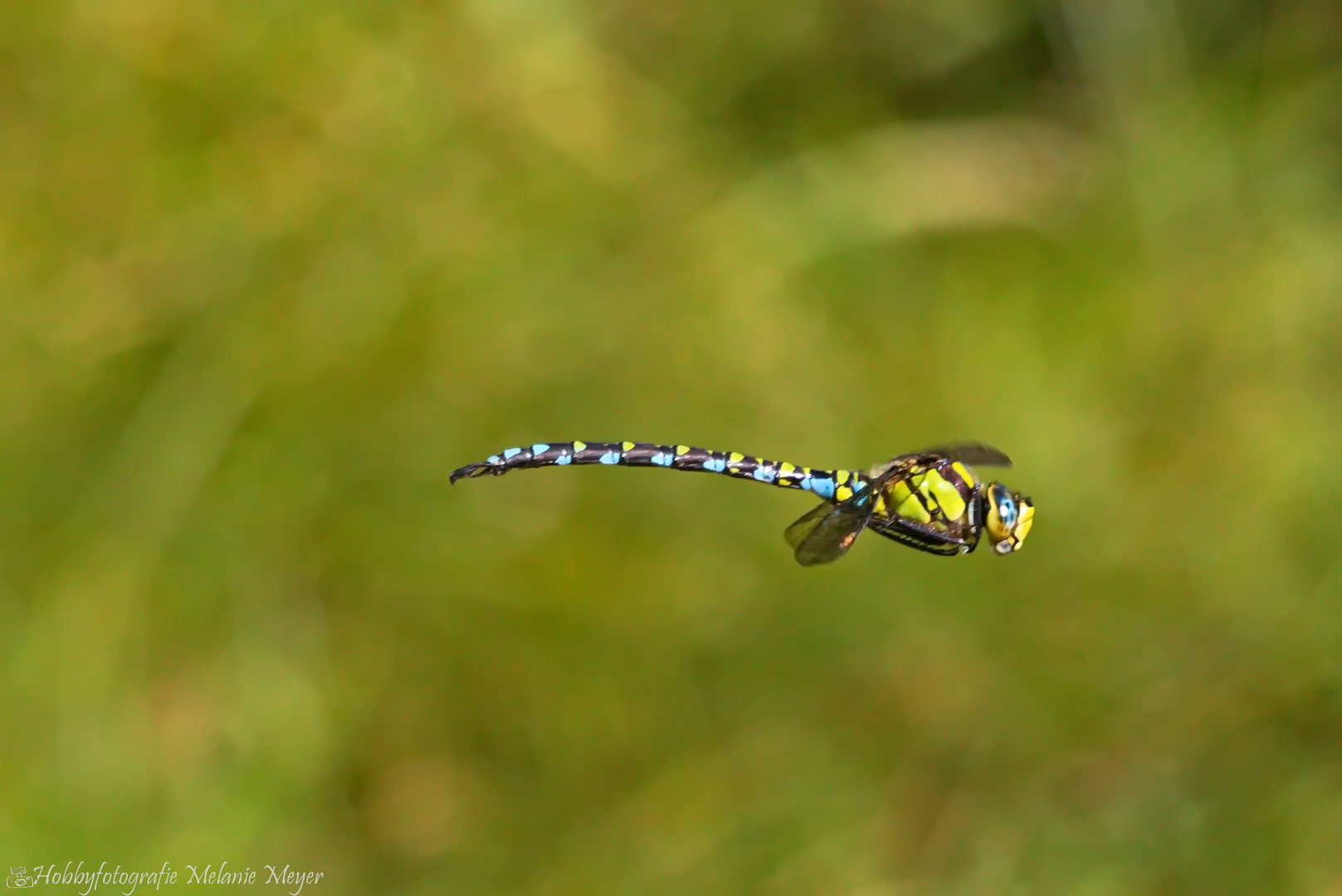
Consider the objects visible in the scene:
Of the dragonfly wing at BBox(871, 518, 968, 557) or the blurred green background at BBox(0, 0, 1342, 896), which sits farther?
the blurred green background at BBox(0, 0, 1342, 896)

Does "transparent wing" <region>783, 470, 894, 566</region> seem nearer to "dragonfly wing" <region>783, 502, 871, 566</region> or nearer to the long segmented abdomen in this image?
"dragonfly wing" <region>783, 502, 871, 566</region>

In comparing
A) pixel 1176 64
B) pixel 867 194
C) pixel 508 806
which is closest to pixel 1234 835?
pixel 508 806

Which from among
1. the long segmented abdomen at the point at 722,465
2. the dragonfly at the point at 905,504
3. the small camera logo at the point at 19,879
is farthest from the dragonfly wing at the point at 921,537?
the small camera logo at the point at 19,879

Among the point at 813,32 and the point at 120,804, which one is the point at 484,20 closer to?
the point at 813,32

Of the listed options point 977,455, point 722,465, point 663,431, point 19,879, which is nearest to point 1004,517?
point 977,455

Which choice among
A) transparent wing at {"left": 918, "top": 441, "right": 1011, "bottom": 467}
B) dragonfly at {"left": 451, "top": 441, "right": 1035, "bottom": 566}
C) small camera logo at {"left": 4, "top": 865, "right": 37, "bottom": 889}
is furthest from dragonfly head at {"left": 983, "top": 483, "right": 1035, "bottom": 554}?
small camera logo at {"left": 4, "top": 865, "right": 37, "bottom": 889}

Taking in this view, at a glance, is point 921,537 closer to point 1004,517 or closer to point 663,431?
point 1004,517
